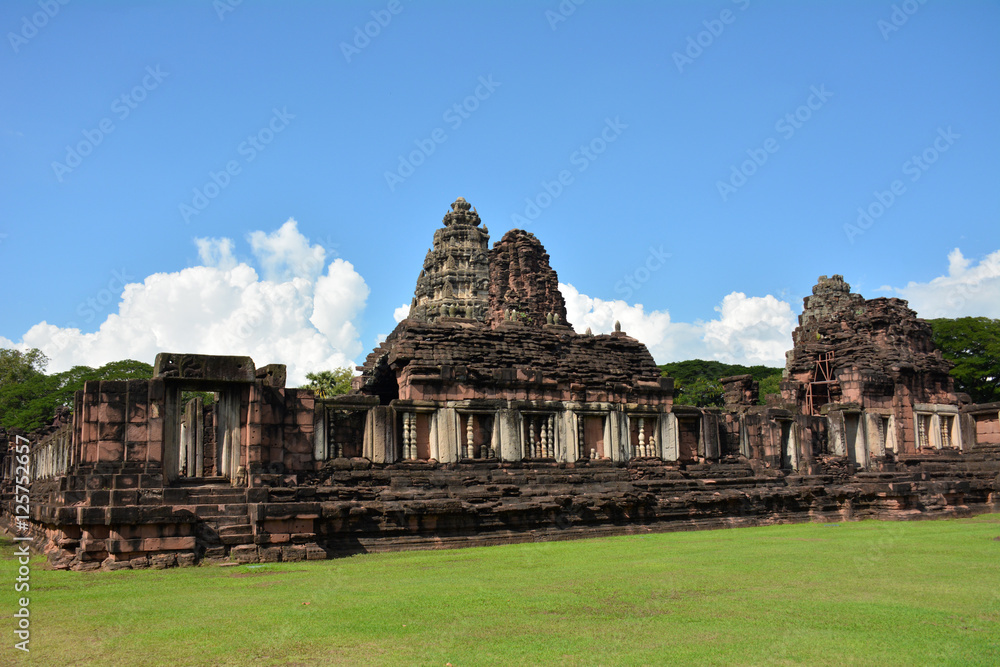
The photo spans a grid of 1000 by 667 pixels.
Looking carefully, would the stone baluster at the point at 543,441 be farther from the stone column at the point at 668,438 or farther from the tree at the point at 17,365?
the tree at the point at 17,365

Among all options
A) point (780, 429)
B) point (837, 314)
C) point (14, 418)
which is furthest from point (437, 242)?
point (780, 429)

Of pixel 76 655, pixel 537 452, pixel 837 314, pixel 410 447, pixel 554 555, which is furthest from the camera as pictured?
Answer: pixel 837 314

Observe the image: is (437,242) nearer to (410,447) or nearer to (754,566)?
(410,447)

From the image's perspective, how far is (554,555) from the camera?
14023mm

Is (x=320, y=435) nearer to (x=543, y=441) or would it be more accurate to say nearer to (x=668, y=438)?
(x=543, y=441)

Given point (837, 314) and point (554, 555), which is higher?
point (837, 314)

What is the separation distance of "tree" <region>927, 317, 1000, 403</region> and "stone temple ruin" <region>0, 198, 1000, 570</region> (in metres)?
22.4

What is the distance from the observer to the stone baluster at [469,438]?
63.0ft

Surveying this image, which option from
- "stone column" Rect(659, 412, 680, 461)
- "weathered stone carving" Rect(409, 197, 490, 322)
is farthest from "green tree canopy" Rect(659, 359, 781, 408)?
"stone column" Rect(659, 412, 680, 461)

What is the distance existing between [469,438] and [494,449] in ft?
2.30

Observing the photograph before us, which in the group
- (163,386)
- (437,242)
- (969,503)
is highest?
(437,242)

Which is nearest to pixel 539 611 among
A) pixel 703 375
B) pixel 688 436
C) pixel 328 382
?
pixel 688 436

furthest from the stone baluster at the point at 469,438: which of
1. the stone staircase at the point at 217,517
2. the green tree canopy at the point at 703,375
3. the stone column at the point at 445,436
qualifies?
the green tree canopy at the point at 703,375

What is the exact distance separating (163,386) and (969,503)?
22485mm
